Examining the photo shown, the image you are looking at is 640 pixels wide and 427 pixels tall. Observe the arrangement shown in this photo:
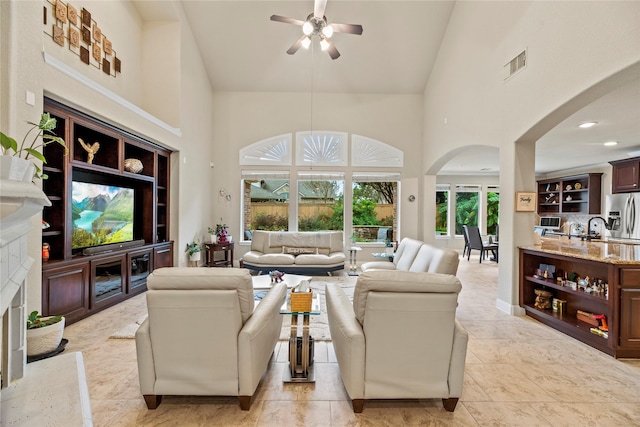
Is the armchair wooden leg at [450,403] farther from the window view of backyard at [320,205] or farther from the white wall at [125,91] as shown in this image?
the window view of backyard at [320,205]

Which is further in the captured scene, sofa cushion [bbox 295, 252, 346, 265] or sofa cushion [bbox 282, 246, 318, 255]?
sofa cushion [bbox 282, 246, 318, 255]

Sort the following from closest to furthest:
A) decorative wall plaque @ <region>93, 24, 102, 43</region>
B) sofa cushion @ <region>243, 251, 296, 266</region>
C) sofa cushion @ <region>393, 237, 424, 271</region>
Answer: decorative wall plaque @ <region>93, 24, 102, 43</region>
sofa cushion @ <region>393, 237, 424, 271</region>
sofa cushion @ <region>243, 251, 296, 266</region>

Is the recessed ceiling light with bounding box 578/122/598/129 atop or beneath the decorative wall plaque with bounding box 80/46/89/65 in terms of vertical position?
beneath


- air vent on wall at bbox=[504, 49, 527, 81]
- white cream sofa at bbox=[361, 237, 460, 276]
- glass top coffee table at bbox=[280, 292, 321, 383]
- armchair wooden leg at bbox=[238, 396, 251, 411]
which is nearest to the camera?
armchair wooden leg at bbox=[238, 396, 251, 411]

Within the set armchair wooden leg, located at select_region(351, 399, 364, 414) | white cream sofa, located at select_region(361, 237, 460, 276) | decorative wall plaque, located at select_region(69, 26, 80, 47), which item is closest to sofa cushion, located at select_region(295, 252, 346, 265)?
white cream sofa, located at select_region(361, 237, 460, 276)

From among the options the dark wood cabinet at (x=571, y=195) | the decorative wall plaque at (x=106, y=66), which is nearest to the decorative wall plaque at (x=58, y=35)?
the decorative wall plaque at (x=106, y=66)

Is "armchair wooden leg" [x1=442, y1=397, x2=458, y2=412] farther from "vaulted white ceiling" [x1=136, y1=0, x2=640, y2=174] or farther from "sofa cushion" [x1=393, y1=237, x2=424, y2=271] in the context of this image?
"vaulted white ceiling" [x1=136, y1=0, x2=640, y2=174]

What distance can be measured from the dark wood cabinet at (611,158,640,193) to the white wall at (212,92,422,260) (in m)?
3.98

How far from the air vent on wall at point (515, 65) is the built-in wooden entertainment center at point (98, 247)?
5232 millimetres

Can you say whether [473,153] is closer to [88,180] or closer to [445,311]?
[445,311]

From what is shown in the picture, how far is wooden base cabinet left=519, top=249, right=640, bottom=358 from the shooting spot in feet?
8.94

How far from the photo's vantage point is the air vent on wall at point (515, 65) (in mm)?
3617

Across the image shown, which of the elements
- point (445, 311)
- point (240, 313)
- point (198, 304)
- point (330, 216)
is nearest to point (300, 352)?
point (240, 313)

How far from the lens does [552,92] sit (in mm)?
3152
